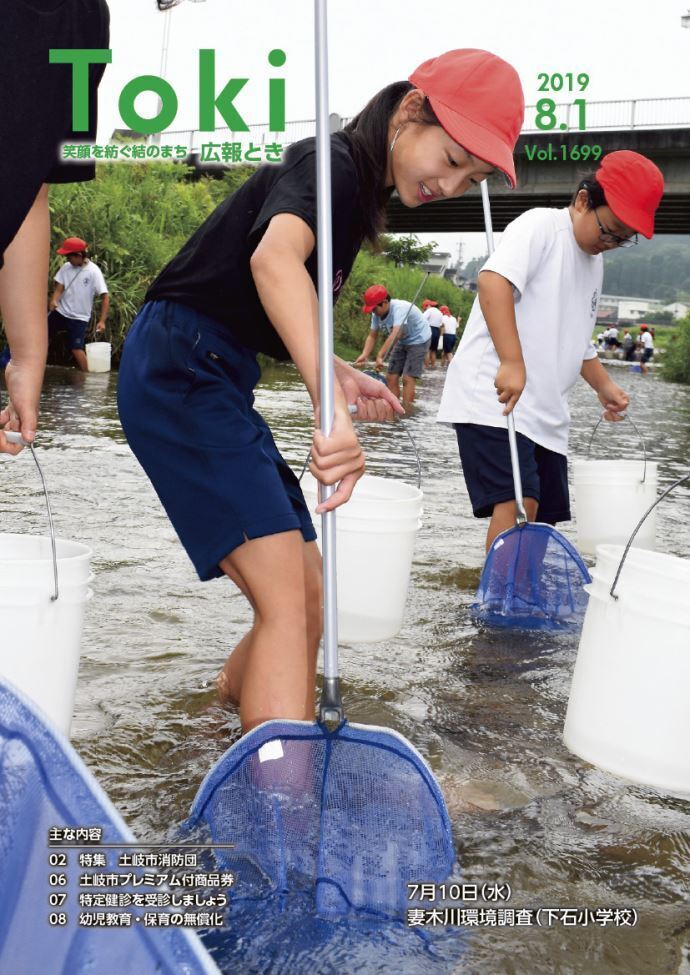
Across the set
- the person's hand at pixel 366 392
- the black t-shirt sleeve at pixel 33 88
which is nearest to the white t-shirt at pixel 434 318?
the person's hand at pixel 366 392

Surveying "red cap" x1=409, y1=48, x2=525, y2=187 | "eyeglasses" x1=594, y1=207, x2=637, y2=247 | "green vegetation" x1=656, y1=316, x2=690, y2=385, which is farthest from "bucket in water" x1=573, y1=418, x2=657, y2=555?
"green vegetation" x1=656, y1=316, x2=690, y2=385

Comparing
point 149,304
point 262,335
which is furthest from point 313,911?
point 149,304

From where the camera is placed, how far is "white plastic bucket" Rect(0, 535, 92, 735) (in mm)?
2150

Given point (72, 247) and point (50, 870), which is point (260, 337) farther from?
point (72, 247)

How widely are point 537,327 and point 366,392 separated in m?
1.56

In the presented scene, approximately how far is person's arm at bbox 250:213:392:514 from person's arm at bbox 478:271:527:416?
68.9 inches

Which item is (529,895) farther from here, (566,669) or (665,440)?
(665,440)

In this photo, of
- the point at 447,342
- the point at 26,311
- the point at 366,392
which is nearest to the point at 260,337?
the point at 366,392

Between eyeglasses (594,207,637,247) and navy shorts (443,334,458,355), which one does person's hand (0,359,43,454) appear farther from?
navy shorts (443,334,458,355)

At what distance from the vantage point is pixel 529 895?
83.5 inches

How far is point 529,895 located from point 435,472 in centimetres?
615

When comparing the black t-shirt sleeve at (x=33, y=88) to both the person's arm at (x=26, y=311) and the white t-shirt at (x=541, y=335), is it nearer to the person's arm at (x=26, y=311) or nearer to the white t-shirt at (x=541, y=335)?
the person's arm at (x=26, y=311)

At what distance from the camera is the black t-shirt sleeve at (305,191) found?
1965 mm

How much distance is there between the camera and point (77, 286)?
13391 millimetres
